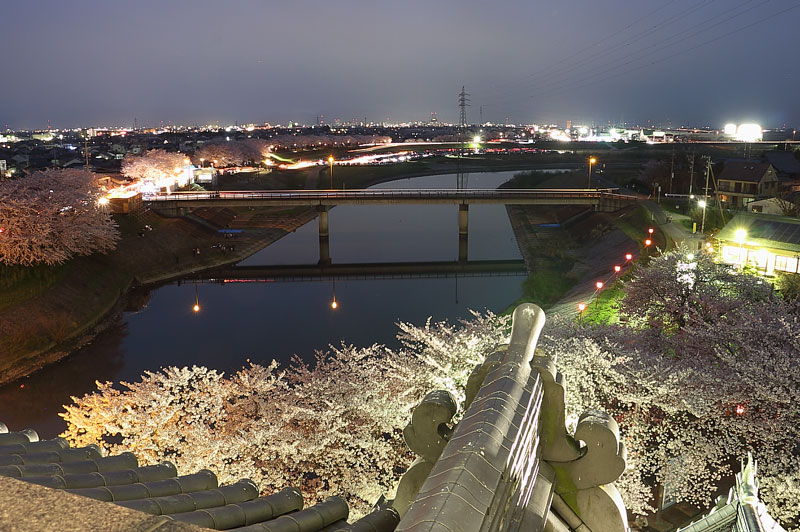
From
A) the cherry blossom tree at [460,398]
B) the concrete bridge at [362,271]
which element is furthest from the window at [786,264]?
the concrete bridge at [362,271]

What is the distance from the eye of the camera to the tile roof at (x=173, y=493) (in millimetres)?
4441

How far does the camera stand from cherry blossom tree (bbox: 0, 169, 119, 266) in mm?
36469

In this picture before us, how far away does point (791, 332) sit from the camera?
16.9 meters

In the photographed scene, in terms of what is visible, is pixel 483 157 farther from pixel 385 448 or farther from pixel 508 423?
pixel 508 423

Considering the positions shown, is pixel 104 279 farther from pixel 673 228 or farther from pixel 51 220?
pixel 673 228

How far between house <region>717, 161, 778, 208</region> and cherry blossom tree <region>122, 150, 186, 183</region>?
6156 cm

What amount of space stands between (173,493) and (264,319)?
101 feet

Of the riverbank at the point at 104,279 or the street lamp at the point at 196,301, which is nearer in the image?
the riverbank at the point at 104,279

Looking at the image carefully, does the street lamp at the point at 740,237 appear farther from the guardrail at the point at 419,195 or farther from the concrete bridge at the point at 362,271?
the guardrail at the point at 419,195

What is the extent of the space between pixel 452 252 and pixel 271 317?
2266cm

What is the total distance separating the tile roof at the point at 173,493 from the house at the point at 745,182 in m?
58.6

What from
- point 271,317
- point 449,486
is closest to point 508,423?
point 449,486

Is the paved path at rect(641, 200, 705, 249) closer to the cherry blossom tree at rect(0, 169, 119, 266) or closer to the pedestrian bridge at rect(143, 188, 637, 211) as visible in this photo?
the pedestrian bridge at rect(143, 188, 637, 211)

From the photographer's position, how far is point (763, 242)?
104 ft
